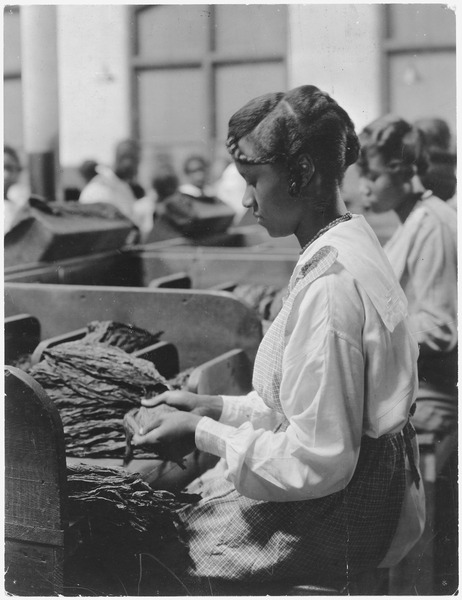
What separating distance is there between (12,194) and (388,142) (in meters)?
4.29

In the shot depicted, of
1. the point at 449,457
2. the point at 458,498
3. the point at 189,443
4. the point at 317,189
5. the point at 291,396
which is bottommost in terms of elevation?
the point at 449,457

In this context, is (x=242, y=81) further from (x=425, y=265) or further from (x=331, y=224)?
(x=331, y=224)

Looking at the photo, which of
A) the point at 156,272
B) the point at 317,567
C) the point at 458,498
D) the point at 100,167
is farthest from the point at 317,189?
the point at 100,167

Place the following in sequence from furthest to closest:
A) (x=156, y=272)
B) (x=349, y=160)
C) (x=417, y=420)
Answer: (x=156, y=272)
(x=417, y=420)
(x=349, y=160)

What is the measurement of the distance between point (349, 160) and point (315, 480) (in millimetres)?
575

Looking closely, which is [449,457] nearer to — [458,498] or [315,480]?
[458,498]

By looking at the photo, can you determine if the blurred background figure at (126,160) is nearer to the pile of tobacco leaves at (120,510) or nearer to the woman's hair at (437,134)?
the woman's hair at (437,134)

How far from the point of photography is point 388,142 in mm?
2615

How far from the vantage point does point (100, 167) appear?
6258 millimetres

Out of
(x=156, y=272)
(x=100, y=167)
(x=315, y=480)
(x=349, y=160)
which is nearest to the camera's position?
(x=315, y=480)

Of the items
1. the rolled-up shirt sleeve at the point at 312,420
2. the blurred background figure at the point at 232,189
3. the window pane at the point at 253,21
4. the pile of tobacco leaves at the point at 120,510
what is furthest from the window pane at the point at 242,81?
the pile of tobacco leaves at the point at 120,510

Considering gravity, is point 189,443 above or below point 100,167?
below

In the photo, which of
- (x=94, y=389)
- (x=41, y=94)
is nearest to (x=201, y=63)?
(x=41, y=94)

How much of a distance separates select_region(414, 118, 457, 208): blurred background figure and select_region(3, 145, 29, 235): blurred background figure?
1511 millimetres
